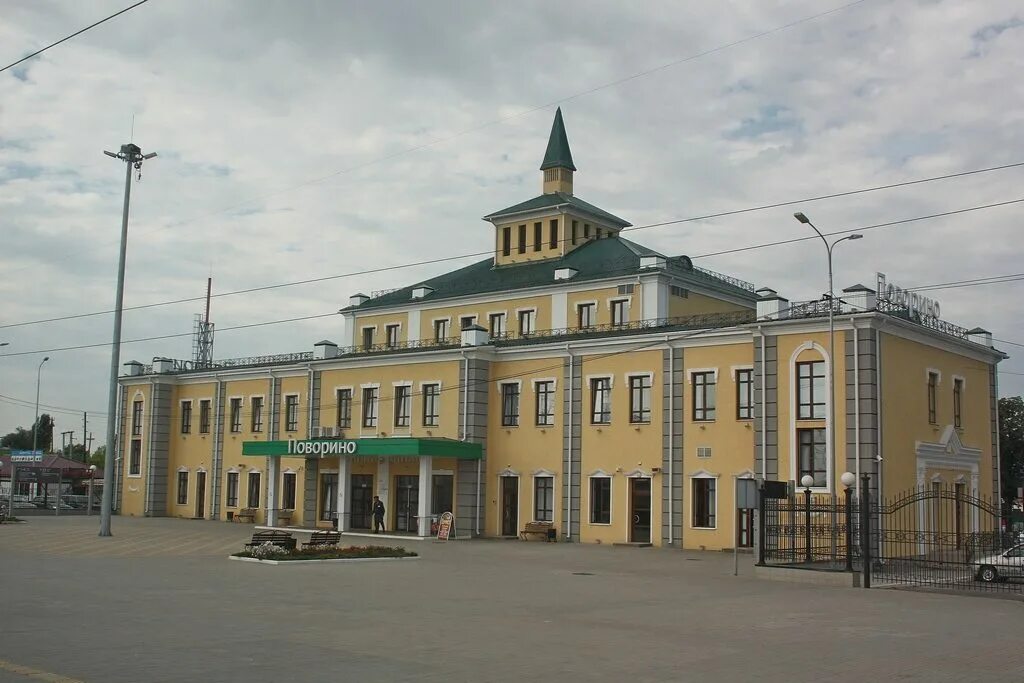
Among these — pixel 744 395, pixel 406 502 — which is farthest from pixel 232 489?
pixel 744 395

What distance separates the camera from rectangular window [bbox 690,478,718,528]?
3631 centimetres

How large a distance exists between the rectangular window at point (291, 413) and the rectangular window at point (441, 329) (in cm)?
752

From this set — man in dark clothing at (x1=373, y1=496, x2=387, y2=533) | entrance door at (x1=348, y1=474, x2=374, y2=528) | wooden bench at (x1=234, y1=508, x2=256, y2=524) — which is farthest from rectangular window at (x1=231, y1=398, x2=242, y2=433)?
man in dark clothing at (x1=373, y1=496, x2=387, y2=533)

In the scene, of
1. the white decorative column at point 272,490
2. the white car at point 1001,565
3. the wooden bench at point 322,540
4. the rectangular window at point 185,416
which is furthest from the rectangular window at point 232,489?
the white car at point 1001,565

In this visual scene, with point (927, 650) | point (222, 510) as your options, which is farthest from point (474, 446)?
point (927, 650)

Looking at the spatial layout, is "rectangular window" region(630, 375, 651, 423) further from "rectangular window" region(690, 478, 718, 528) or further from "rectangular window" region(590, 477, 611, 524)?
"rectangular window" region(690, 478, 718, 528)

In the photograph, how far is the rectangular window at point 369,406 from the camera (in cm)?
4694

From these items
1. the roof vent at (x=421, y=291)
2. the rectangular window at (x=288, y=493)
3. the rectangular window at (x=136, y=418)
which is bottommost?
the rectangular window at (x=288, y=493)

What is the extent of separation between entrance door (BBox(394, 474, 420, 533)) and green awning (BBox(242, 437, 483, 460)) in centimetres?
148

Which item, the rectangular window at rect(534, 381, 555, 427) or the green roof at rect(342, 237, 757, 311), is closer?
the rectangular window at rect(534, 381, 555, 427)

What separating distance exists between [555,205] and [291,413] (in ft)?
54.2

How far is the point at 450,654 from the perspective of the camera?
42.0 feet

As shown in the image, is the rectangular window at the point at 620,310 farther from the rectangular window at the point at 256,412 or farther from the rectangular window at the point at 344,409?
the rectangular window at the point at 256,412

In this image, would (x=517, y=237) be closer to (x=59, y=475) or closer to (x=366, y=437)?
(x=366, y=437)
